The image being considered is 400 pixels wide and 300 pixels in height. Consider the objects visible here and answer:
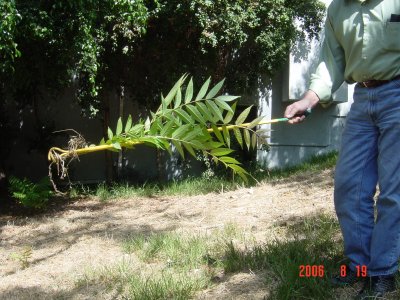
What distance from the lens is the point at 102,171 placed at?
11.8 meters

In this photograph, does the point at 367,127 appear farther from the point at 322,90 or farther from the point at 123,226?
the point at 123,226

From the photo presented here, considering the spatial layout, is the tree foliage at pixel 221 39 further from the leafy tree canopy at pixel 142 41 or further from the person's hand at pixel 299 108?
the person's hand at pixel 299 108

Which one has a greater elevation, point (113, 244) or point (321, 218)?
point (321, 218)

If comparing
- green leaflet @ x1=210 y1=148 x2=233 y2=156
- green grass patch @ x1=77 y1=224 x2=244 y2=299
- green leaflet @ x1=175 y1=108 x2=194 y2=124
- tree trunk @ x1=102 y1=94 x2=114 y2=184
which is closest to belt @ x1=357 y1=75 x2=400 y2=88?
green leaflet @ x1=210 y1=148 x2=233 y2=156

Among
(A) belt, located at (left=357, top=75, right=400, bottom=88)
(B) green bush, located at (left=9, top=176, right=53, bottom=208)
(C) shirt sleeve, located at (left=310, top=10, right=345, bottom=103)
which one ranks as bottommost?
(B) green bush, located at (left=9, top=176, right=53, bottom=208)

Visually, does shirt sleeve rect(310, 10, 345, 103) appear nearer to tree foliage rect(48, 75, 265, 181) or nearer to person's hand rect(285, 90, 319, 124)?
person's hand rect(285, 90, 319, 124)

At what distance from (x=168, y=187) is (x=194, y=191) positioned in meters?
0.93

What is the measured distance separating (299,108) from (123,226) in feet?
11.6

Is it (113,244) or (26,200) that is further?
(26,200)

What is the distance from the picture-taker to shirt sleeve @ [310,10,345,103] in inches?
123

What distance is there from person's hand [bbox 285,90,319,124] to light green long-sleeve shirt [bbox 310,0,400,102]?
61mm

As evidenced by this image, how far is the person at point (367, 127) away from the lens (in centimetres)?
281

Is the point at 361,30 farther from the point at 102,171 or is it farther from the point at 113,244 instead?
the point at 102,171

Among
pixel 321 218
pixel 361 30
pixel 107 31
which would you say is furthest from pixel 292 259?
pixel 107 31
